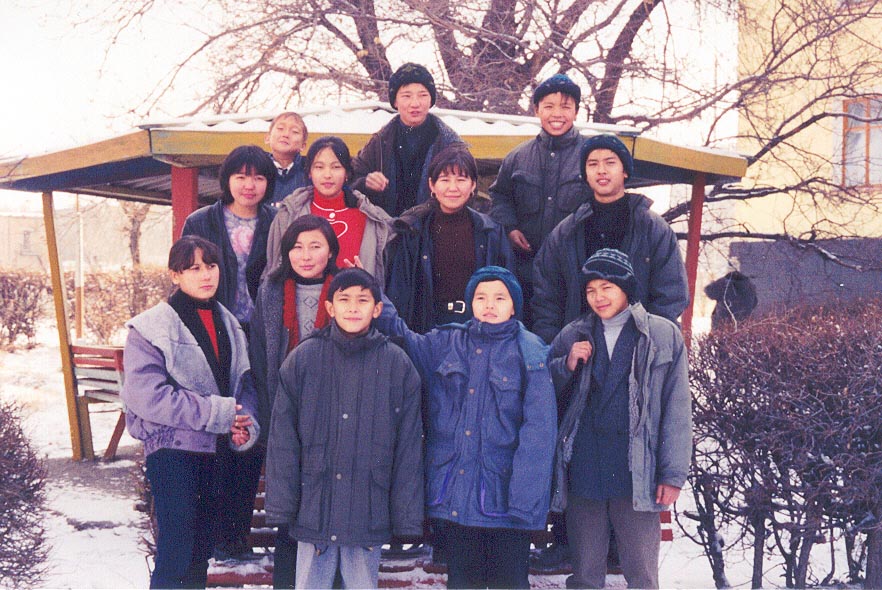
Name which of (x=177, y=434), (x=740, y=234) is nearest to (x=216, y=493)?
(x=177, y=434)

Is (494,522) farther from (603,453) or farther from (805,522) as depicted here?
(805,522)

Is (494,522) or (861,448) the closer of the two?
(494,522)

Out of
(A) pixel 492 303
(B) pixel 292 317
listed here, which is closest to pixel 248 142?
(B) pixel 292 317

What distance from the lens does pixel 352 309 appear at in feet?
8.86

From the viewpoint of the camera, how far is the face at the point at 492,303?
9.05 feet

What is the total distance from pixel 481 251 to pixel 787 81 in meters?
8.18

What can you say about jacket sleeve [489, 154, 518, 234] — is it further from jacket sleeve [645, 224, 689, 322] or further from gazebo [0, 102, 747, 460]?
gazebo [0, 102, 747, 460]

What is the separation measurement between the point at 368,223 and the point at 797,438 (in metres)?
2.53

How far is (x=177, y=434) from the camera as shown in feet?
9.18

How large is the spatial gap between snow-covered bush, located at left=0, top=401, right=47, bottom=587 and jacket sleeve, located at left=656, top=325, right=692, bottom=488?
3.13 meters

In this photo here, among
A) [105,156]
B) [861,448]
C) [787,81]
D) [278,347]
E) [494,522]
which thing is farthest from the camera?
[787,81]

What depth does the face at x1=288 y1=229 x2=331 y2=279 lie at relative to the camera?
298 cm

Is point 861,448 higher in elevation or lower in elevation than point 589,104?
lower

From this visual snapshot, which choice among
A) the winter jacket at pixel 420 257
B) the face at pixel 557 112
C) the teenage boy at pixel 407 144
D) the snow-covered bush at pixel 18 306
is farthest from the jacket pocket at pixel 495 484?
the snow-covered bush at pixel 18 306
